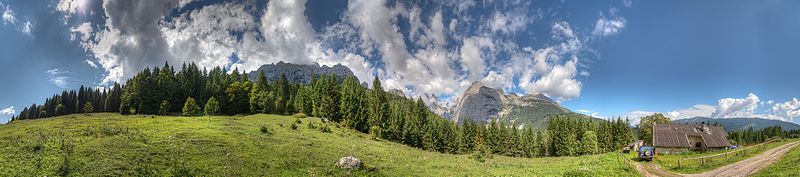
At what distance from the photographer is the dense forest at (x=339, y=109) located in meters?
96.1

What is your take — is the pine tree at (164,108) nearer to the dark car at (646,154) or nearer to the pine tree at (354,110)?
the pine tree at (354,110)

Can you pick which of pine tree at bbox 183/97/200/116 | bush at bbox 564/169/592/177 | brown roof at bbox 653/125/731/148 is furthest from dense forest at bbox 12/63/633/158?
bush at bbox 564/169/592/177

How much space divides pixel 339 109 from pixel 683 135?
76.4m

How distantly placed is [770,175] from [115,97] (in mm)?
156129

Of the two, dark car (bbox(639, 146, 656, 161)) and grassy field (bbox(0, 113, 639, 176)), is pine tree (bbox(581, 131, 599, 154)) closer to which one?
dark car (bbox(639, 146, 656, 161))

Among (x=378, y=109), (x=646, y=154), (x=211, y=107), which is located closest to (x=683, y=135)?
(x=646, y=154)

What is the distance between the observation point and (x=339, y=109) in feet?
323

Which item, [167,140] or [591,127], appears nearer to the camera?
[167,140]

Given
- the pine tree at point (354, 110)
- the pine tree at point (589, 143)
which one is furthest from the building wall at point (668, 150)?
the pine tree at point (354, 110)

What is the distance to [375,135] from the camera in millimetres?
78750

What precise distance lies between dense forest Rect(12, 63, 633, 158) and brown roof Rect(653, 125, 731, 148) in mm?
33775

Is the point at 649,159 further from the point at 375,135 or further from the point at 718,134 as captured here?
the point at 375,135

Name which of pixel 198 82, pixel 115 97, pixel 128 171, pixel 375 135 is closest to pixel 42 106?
pixel 115 97

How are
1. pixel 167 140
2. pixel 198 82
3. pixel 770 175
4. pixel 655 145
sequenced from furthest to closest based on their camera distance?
pixel 198 82 < pixel 655 145 < pixel 167 140 < pixel 770 175
